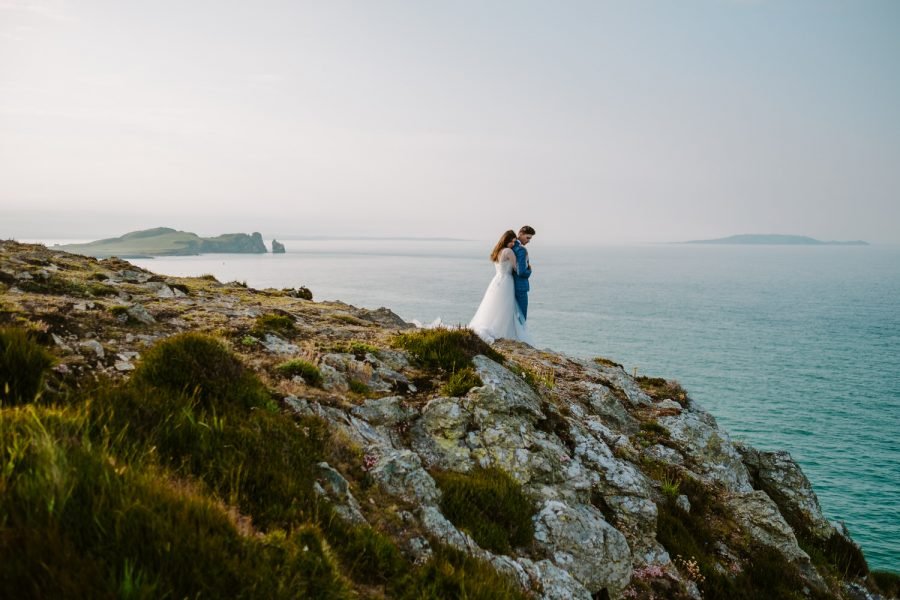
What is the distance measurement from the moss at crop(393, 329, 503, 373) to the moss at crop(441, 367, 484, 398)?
461 millimetres

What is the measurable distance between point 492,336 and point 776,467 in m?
11.1

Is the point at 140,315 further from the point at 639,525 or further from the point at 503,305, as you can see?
the point at 503,305

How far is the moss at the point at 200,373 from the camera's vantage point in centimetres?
649

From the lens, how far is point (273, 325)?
1322 cm

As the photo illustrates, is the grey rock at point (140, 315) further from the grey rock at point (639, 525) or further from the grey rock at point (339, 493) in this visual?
the grey rock at point (639, 525)

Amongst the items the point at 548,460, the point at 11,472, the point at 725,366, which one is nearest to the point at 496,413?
the point at 548,460

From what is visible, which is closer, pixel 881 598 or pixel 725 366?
pixel 881 598

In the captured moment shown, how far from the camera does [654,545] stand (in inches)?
367

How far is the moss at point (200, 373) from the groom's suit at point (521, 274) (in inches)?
605

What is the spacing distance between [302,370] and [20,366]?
4486mm

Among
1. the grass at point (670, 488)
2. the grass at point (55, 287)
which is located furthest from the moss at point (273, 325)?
the grass at point (670, 488)

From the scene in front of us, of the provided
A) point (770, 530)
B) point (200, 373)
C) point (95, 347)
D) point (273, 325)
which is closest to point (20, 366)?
point (200, 373)

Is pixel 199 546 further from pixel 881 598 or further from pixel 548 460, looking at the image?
pixel 881 598

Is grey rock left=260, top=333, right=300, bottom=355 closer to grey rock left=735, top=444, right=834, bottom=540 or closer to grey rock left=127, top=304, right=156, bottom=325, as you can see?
grey rock left=127, top=304, right=156, bottom=325
